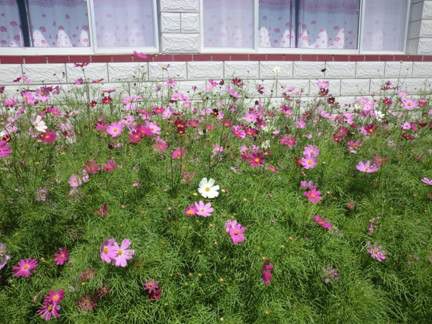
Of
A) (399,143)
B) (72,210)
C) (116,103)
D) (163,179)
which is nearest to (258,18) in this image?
(116,103)

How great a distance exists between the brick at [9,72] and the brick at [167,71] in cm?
154

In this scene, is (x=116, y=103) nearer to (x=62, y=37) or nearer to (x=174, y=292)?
(x=62, y=37)

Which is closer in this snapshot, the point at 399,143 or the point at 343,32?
the point at 399,143

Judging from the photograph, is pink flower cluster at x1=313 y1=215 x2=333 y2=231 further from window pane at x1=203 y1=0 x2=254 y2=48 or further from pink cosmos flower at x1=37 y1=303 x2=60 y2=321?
window pane at x1=203 y1=0 x2=254 y2=48

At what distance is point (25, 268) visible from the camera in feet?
5.25

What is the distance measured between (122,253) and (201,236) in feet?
1.41

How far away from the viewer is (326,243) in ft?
6.22

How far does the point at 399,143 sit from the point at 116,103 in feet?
9.34

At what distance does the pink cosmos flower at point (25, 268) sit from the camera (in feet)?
5.17

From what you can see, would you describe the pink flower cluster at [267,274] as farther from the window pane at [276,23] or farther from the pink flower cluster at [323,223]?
the window pane at [276,23]

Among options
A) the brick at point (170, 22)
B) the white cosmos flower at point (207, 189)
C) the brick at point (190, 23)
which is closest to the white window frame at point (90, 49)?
the brick at point (170, 22)

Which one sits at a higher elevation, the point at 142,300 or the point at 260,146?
the point at 260,146

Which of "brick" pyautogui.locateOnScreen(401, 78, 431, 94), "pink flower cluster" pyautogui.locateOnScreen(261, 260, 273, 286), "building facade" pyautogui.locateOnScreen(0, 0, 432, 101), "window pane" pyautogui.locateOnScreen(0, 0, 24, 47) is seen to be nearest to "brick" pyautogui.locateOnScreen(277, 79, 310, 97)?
"building facade" pyautogui.locateOnScreen(0, 0, 432, 101)

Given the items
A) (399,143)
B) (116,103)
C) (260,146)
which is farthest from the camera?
(116,103)
